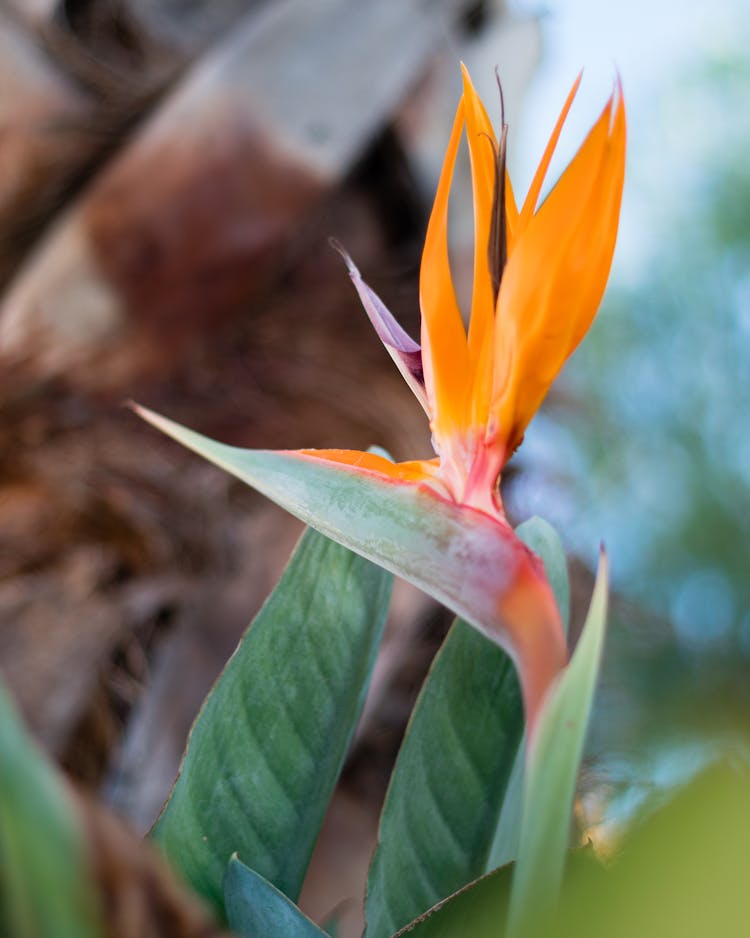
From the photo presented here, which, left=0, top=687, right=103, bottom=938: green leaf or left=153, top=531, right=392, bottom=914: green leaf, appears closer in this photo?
left=0, top=687, right=103, bottom=938: green leaf

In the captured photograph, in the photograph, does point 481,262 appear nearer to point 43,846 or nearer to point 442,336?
point 442,336

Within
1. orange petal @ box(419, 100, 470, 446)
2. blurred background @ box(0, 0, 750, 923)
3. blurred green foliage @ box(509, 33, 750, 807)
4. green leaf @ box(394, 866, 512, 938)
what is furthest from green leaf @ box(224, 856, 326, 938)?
blurred green foliage @ box(509, 33, 750, 807)

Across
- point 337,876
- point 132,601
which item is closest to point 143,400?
point 132,601

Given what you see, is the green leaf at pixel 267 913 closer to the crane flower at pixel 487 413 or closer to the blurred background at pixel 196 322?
the crane flower at pixel 487 413

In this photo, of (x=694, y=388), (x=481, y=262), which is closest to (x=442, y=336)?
(x=481, y=262)

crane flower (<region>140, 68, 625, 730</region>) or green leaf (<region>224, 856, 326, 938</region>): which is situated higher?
crane flower (<region>140, 68, 625, 730</region>)

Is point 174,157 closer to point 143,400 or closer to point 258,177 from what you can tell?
point 258,177

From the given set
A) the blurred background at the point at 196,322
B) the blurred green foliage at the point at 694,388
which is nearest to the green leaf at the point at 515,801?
the blurred background at the point at 196,322

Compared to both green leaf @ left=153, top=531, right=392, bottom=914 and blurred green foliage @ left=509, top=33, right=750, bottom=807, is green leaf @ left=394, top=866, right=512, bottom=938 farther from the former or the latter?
blurred green foliage @ left=509, top=33, right=750, bottom=807
